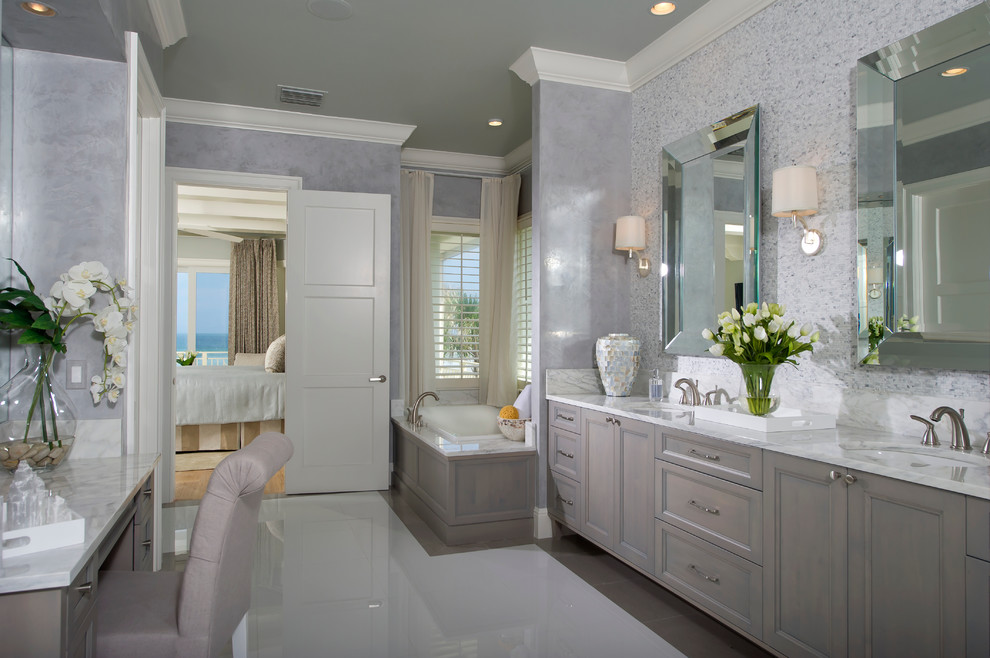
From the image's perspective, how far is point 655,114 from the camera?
3.92 metres

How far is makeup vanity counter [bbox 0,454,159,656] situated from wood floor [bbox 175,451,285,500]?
261cm

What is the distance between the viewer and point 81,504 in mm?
1760

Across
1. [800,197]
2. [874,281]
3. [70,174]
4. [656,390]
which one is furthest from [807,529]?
[70,174]

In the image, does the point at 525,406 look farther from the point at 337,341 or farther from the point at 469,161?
the point at 469,161

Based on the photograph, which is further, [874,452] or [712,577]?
[712,577]

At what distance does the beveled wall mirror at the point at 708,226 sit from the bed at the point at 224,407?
13.6 feet

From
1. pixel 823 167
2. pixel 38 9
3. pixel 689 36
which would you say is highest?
pixel 689 36

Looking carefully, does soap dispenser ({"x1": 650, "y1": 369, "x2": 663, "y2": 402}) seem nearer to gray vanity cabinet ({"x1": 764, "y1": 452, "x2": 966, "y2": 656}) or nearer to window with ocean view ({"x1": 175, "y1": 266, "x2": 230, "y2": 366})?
gray vanity cabinet ({"x1": 764, "y1": 452, "x2": 966, "y2": 656})

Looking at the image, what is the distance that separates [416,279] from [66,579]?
15.6 feet

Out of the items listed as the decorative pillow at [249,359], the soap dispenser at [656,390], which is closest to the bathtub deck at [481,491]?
the soap dispenser at [656,390]

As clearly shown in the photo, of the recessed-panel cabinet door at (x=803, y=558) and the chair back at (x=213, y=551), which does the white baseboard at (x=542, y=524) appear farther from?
the chair back at (x=213, y=551)

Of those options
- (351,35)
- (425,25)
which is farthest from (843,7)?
(351,35)

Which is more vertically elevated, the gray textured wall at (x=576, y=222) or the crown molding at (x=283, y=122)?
the crown molding at (x=283, y=122)

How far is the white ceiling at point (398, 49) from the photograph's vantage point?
3422mm
